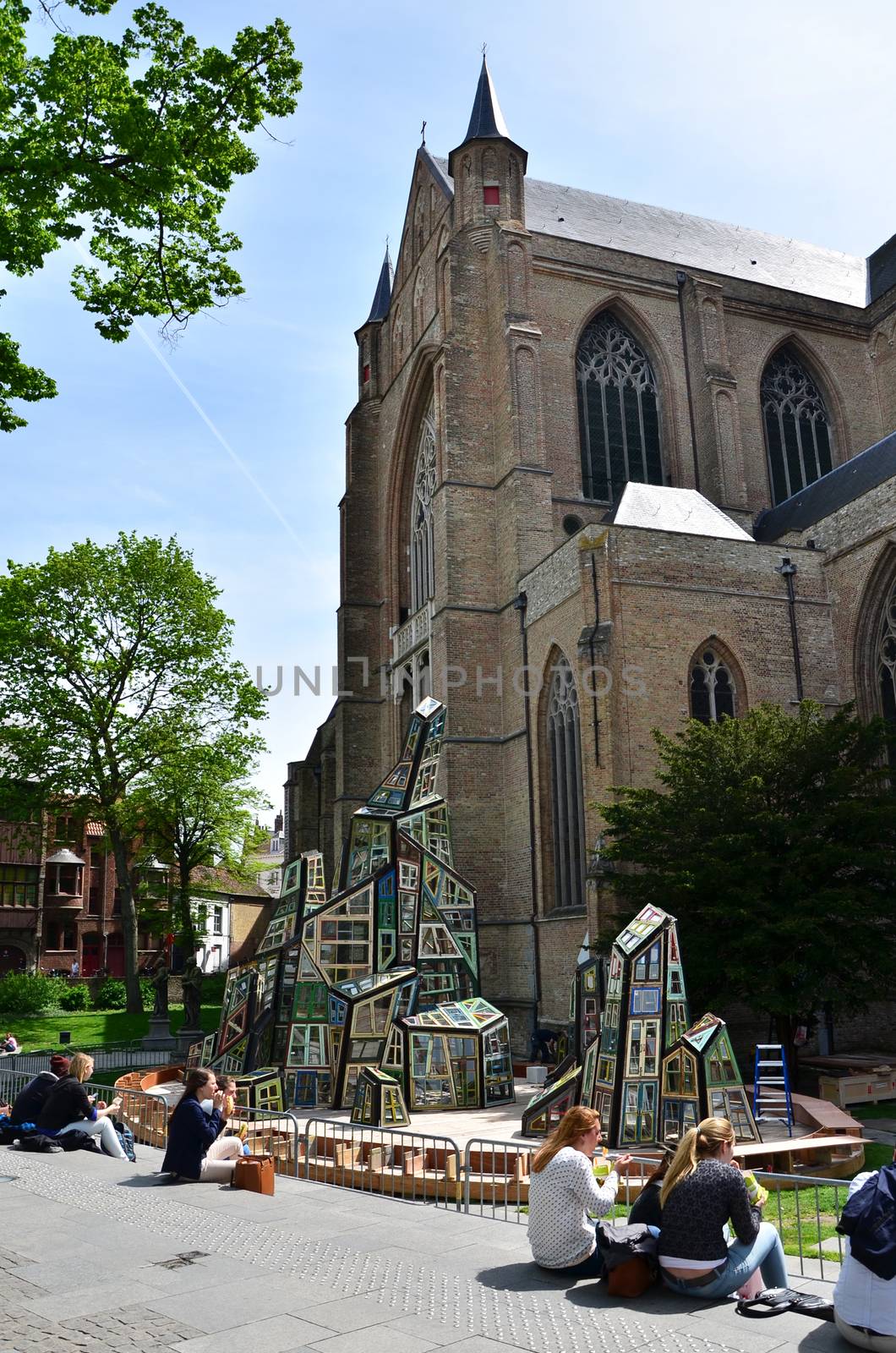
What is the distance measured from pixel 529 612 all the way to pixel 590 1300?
67.7ft

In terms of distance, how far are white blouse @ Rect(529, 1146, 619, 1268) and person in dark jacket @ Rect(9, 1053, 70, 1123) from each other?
22.2 ft

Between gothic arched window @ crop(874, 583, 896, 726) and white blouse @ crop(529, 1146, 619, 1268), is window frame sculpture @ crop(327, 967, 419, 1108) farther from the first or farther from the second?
gothic arched window @ crop(874, 583, 896, 726)

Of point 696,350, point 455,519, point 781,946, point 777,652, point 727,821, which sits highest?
point 696,350

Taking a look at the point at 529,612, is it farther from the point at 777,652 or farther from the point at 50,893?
the point at 50,893

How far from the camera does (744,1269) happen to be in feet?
18.7

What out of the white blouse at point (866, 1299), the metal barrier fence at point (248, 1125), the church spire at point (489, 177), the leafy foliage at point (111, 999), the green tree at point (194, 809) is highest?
the church spire at point (489, 177)

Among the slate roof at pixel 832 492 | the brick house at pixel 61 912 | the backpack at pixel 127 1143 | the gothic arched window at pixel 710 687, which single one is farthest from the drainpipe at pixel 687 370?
the brick house at pixel 61 912

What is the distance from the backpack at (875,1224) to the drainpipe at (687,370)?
27939mm

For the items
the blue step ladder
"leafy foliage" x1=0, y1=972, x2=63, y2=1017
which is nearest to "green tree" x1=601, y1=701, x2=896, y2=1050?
the blue step ladder

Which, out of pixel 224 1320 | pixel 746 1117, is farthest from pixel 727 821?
pixel 224 1320

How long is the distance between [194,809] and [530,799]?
12721mm

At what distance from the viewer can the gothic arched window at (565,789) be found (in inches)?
924

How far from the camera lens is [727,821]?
16922mm

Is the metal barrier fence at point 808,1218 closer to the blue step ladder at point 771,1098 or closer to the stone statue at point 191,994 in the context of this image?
the blue step ladder at point 771,1098
